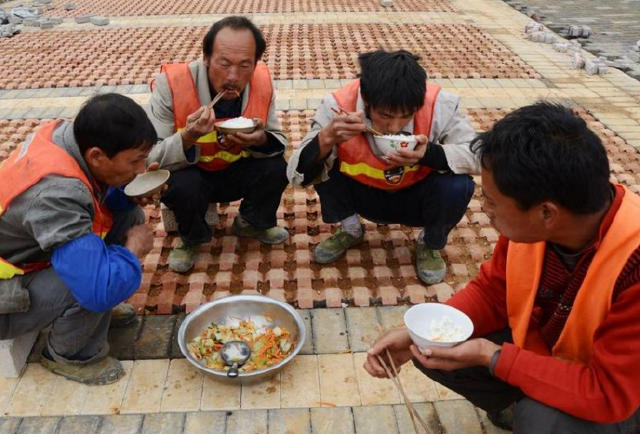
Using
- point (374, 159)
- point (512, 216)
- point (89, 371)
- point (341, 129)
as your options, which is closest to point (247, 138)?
point (341, 129)

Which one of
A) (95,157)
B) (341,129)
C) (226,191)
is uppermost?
(95,157)

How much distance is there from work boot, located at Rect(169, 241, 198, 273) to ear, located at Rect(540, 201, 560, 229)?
2137 millimetres

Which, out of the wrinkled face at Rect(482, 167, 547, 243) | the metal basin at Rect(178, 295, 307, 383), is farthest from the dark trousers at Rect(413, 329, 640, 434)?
the metal basin at Rect(178, 295, 307, 383)

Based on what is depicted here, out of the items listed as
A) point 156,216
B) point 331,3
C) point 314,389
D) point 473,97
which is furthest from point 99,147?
point 331,3

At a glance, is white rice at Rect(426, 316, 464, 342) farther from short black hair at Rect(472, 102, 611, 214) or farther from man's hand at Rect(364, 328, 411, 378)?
short black hair at Rect(472, 102, 611, 214)

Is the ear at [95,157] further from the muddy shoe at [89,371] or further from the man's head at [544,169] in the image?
the man's head at [544,169]

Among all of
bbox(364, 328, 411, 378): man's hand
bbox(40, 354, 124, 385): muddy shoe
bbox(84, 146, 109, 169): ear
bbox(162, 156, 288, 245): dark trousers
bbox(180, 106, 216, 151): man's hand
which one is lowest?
bbox(40, 354, 124, 385): muddy shoe

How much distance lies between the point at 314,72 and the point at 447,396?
4762 mm

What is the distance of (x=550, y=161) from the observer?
149 cm

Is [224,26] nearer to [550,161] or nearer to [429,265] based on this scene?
[429,265]

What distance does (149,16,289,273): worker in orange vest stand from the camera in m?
2.90

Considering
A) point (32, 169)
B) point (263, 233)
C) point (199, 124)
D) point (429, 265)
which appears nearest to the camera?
point (32, 169)

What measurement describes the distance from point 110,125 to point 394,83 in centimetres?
122

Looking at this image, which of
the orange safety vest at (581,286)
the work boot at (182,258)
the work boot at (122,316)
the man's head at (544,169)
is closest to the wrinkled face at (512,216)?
the man's head at (544,169)
